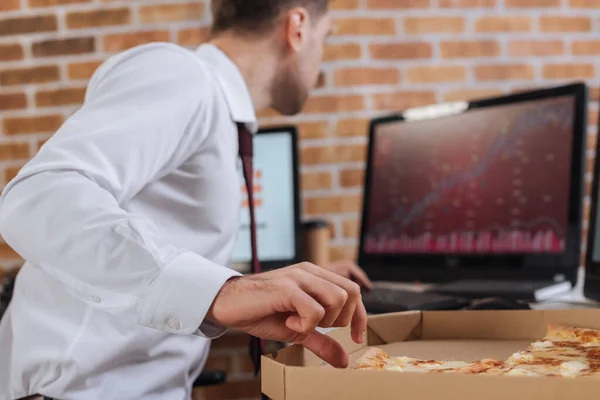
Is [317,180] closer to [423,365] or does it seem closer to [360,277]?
[360,277]

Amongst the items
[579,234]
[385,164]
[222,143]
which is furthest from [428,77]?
[222,143]

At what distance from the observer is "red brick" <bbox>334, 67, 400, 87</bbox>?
2.02m

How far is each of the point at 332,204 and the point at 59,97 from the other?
0.94 metres

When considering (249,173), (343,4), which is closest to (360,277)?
(249,173)

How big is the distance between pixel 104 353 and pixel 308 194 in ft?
3.78

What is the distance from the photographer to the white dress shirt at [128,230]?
0.65 metres

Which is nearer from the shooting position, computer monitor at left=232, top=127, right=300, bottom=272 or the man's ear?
the man's ear

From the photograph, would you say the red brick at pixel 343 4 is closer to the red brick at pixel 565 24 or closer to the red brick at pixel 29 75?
the red brick at pixel 565 24

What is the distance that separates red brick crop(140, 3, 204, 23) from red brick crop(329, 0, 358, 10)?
416 mm

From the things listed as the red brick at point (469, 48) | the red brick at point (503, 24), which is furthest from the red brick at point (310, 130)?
the red brick at point (503, 24)

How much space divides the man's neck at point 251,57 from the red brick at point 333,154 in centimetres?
67

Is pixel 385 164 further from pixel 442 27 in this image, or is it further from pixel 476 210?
pixel 442 27

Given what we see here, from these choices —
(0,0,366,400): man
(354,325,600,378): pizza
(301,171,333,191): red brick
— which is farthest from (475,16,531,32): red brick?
(354,325,600,378): pizza

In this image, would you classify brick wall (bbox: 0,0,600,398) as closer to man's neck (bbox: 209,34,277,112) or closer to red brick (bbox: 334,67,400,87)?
red brick (bbox: 334,67,400,87)
